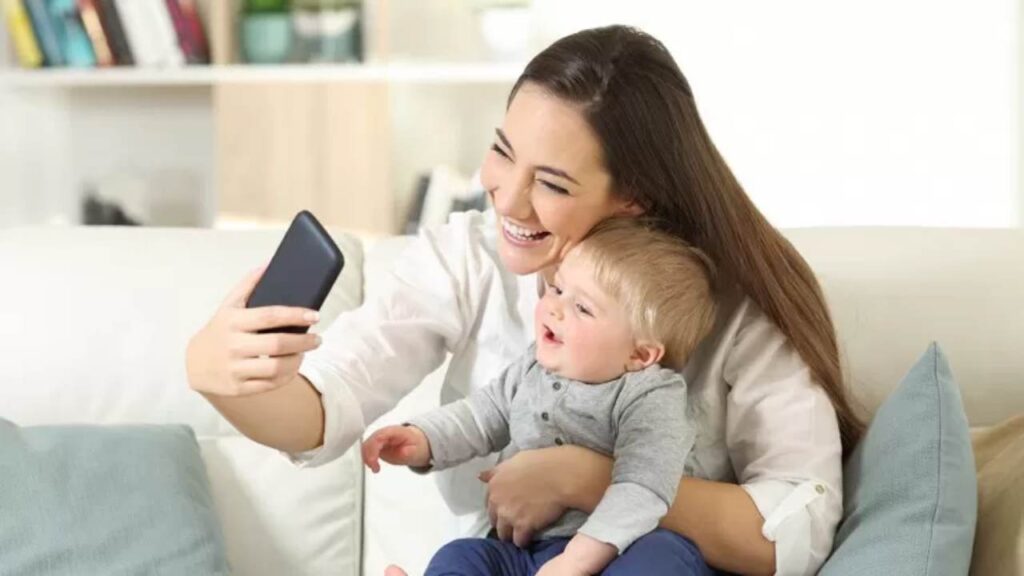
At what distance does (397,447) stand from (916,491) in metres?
0.51

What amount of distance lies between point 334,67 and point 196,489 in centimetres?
174

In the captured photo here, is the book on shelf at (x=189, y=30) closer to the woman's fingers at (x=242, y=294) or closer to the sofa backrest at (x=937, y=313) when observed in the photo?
the sofa backrest at (x=937, y=313)

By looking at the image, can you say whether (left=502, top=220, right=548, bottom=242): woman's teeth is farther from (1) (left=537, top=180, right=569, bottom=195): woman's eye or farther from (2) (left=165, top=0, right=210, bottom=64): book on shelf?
(2) (left=165, top=0, right=210, bottom=64): book on shelf

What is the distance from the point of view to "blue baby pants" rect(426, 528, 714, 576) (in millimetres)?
1329

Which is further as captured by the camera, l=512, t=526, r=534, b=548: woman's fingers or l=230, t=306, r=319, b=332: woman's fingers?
l=512, t=526, r=534, b=548: woman's fingers

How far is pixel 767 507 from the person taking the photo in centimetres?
147

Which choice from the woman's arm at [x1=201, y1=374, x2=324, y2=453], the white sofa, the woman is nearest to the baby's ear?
the woman

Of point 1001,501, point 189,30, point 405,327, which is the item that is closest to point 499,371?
point 405,327

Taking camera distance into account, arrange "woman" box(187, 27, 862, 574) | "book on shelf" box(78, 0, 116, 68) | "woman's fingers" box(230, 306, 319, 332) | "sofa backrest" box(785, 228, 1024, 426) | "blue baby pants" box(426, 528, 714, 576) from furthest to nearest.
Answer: "book on shelf" box(78, 0, 116, 68) < "sofa backrest" box(785, 228, 1024, 426) < "woman" box(187, 27, 862, 574) < "blue baby pants" box(426, 528, 714, 576) < "woman's fingers" box(230, 306, 319, 332)

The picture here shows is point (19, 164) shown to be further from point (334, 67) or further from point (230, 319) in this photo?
point (230, 319)

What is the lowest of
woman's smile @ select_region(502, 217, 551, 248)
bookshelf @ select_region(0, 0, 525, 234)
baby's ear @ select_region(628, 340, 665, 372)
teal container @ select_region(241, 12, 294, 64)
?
bookshelf @ select_region(0, 0, 525, 234)

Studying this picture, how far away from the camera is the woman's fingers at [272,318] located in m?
1.22

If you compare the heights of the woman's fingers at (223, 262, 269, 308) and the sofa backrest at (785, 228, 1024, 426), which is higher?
the woman's fingers at (223, 262, 269, 308)

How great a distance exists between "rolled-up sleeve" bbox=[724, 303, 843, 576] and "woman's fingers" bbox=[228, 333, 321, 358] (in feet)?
1.67
